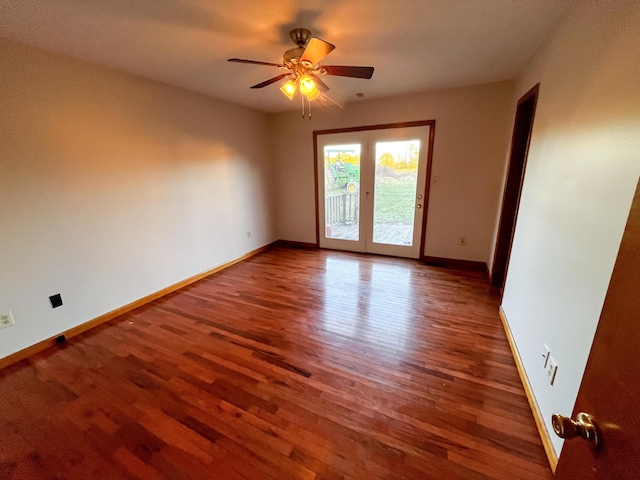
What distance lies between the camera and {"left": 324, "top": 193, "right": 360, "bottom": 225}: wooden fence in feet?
13.7

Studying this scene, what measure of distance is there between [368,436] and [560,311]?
1.18 metres

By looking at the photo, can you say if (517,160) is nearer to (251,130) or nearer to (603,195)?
(603,195)

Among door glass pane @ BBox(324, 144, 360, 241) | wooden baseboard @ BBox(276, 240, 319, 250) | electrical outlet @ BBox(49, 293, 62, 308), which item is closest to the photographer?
electrical outlet @ BBox(49, 293, 62, 308)

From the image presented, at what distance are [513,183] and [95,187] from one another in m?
4.04

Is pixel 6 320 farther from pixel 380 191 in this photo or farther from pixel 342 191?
pixel 380 191

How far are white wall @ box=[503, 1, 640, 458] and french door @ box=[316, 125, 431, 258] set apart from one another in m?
1.74

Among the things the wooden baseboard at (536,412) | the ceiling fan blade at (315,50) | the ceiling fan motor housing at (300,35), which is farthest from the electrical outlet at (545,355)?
the ceiling fan motor housing at (300,35)

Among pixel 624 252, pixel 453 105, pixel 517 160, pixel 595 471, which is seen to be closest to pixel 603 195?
pixel 624 252

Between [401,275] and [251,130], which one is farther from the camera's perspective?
[251,130]

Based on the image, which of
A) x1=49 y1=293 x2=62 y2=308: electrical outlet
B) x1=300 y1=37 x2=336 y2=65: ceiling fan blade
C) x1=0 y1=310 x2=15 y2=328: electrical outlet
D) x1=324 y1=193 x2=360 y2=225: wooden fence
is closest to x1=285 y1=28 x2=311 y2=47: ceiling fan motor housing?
x1=300 y1=37 x2=336 y2=65: ceiling fan blade

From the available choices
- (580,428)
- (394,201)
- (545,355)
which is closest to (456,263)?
(394,201)

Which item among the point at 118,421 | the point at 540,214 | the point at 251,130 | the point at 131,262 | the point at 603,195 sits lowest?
the point at 118,421

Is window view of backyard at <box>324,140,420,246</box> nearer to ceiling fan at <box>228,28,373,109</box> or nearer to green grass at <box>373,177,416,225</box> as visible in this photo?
green grass at <box>373,177,416,225</box>

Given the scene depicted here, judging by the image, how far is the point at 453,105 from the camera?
329cm
